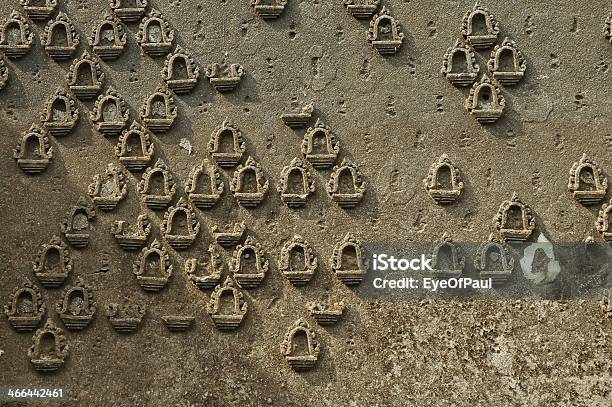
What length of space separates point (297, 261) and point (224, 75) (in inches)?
47.3

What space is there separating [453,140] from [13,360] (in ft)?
9.44

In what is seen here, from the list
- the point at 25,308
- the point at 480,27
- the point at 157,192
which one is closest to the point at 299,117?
the point at 157,192

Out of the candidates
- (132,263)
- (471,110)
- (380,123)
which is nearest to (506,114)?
(471,110)

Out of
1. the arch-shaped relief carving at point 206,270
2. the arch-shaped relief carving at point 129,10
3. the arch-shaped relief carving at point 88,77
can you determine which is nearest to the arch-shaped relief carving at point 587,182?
the arch-shaped relief carving at point 206,270

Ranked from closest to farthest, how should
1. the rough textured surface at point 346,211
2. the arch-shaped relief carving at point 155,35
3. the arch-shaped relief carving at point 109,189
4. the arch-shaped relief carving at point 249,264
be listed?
the rough textured surface at point 346,211 < the arch-shaped relief carving at point 249,264 < the arch-shaped relief carving at point 109,189 < the arch-shaped relief carving at point 155,35

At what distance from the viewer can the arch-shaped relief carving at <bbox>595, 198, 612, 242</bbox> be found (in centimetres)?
491

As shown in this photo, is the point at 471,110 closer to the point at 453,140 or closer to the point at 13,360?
the point at 453,140

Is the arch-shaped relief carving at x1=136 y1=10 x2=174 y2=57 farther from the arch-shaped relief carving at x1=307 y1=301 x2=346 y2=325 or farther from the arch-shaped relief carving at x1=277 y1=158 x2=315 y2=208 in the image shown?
the arch-shaped relief carving at x1=307 y1=301 x2=346 y2=325

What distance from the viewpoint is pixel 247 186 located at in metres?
5.09

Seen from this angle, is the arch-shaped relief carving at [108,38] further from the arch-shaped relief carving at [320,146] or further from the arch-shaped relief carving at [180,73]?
the arch-shaped relief carving at [320,146]

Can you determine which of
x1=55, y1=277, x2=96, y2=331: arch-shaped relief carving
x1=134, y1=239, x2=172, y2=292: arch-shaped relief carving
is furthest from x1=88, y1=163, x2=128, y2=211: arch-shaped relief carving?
x1=55, y1=277, x2=96, y2=331: arch-shaped relief carving

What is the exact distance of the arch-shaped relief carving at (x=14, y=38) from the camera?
5.24m

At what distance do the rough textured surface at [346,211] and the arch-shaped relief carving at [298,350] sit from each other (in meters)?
0.05

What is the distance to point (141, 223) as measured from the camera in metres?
5.08
